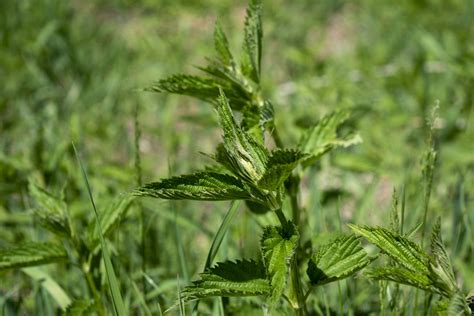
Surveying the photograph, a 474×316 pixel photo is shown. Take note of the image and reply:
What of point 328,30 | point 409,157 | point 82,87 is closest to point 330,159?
point 409,157

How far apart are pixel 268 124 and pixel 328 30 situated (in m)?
3.49

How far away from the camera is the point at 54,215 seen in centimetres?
162

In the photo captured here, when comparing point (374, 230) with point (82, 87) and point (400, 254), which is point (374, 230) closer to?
point (400, 254)

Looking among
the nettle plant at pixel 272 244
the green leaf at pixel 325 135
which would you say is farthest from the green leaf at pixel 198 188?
the green leaf at pixel 325 135

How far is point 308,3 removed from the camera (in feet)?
16.0

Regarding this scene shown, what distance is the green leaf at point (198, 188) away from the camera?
116 centimetres

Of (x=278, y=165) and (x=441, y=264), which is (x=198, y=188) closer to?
(x=278, y=165)

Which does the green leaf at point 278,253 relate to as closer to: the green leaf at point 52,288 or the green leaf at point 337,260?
the green leaf at point 337,260

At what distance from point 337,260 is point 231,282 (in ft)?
0.69

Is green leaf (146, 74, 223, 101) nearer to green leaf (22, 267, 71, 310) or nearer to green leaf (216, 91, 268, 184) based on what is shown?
green leaf (216, 91, 268, 184)

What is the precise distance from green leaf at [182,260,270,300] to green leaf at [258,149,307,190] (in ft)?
0.61

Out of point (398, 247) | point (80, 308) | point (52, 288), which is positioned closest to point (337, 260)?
point (398, 247)

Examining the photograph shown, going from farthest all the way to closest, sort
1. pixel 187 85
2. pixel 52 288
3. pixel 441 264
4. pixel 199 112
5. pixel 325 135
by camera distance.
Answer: pixel 199 112 < pixel 52 288 < pixel 325 135 < pixel 187 85 < pixel 441 264

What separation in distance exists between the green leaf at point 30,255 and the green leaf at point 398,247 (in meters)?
0.73
